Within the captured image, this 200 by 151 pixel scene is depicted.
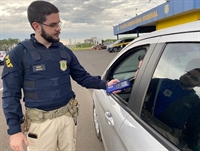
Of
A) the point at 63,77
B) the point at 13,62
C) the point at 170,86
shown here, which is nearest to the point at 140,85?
the point at 170,86

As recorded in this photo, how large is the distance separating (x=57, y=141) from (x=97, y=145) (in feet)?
4.18

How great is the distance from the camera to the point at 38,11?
1.71 meters

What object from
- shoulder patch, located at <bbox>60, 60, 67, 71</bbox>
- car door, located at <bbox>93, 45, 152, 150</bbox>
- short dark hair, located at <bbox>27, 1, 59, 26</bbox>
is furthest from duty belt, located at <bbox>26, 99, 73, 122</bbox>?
short dark hair, located at <bbox>27, 1, 59, 26</bbox>

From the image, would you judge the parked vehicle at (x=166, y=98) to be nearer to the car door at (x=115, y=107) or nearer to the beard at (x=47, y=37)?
the car door at (x=115, y=107)

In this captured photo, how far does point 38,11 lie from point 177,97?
1.33 meters

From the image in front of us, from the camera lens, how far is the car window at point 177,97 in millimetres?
1141

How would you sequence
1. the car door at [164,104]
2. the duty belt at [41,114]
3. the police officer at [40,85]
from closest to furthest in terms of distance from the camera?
the car door at [164,104]
the police officer at [40,85]
the duty belt at [41,114]

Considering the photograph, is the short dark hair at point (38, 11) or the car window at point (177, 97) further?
the short dark hair at point (38, 11)

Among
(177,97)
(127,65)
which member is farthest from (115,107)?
(127,65)

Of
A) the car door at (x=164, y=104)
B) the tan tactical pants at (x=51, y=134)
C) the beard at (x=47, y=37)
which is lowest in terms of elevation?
the tan tactical pants at (x=51, y=134)

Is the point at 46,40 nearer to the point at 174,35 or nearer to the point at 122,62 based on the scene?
the point at 122,62

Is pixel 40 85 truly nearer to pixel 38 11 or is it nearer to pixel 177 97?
pixel 38 11

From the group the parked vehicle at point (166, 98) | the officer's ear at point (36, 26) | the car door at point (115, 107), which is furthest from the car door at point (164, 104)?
the officer's ear at point (36, 26)

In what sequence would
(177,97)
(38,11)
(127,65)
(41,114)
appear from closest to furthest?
(177,97) → (38,11) → (41,114) → (127,65)
